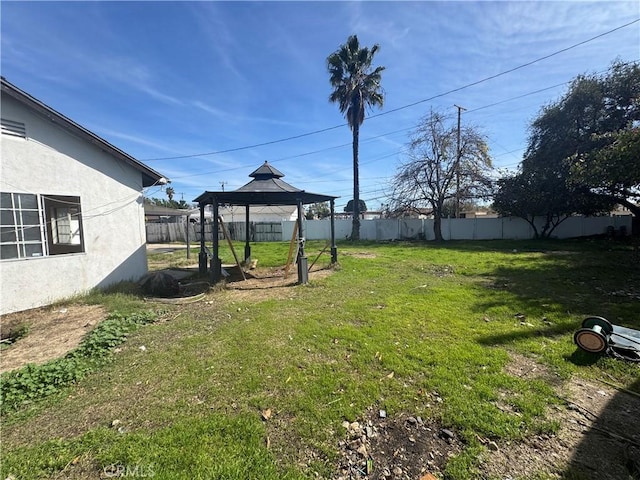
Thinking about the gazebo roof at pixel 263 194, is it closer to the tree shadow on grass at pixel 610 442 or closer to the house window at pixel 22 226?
the house window at pixel 22 226

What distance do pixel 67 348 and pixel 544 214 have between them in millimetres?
23913

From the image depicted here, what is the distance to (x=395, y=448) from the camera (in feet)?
7.60

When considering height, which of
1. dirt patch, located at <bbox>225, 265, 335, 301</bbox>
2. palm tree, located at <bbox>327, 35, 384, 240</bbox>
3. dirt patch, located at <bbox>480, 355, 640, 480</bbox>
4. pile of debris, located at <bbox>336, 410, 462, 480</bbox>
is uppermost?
palm tree, located at <bbox>327, 35, 384, 240</bbox>

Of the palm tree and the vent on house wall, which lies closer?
the vent on house wall

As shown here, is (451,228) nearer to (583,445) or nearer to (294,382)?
(583,445)

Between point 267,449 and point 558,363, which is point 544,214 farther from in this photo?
point 267,449

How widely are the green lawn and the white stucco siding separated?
852 mm

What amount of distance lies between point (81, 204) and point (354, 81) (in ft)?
55.1

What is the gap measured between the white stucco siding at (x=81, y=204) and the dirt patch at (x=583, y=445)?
324 inches

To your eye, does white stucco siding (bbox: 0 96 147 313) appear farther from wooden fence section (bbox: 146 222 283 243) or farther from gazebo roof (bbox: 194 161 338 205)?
wooden fence section (bbox: 146 222 283 243)

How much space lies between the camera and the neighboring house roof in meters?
5.69

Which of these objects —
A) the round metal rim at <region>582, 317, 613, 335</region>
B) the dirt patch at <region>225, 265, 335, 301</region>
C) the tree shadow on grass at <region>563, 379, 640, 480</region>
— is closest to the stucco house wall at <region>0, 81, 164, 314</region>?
the dirt patch at <region>225, 265, 335, 301</region>

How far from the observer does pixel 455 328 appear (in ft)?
15.0

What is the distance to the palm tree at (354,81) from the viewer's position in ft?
59.8
